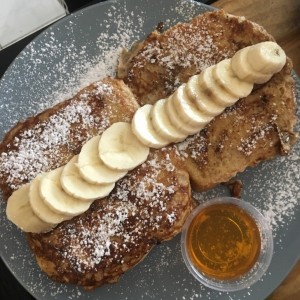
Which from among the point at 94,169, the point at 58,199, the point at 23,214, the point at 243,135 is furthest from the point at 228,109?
the point at 23,214

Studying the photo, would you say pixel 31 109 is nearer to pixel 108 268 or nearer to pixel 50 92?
pixel 50 92

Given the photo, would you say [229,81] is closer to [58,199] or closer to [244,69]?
[244,69]

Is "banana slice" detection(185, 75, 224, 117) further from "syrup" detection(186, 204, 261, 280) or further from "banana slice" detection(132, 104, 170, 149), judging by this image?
"syrup" detection(186, 204, 261, 280)

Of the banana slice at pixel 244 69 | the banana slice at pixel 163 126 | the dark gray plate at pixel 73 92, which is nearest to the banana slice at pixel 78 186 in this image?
the banana slice at pixel 163 126

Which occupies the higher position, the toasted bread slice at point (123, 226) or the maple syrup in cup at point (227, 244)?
the toasted bread slice at point (123, 226)

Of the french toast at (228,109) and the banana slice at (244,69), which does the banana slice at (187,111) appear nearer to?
the french toast at (228,109)
